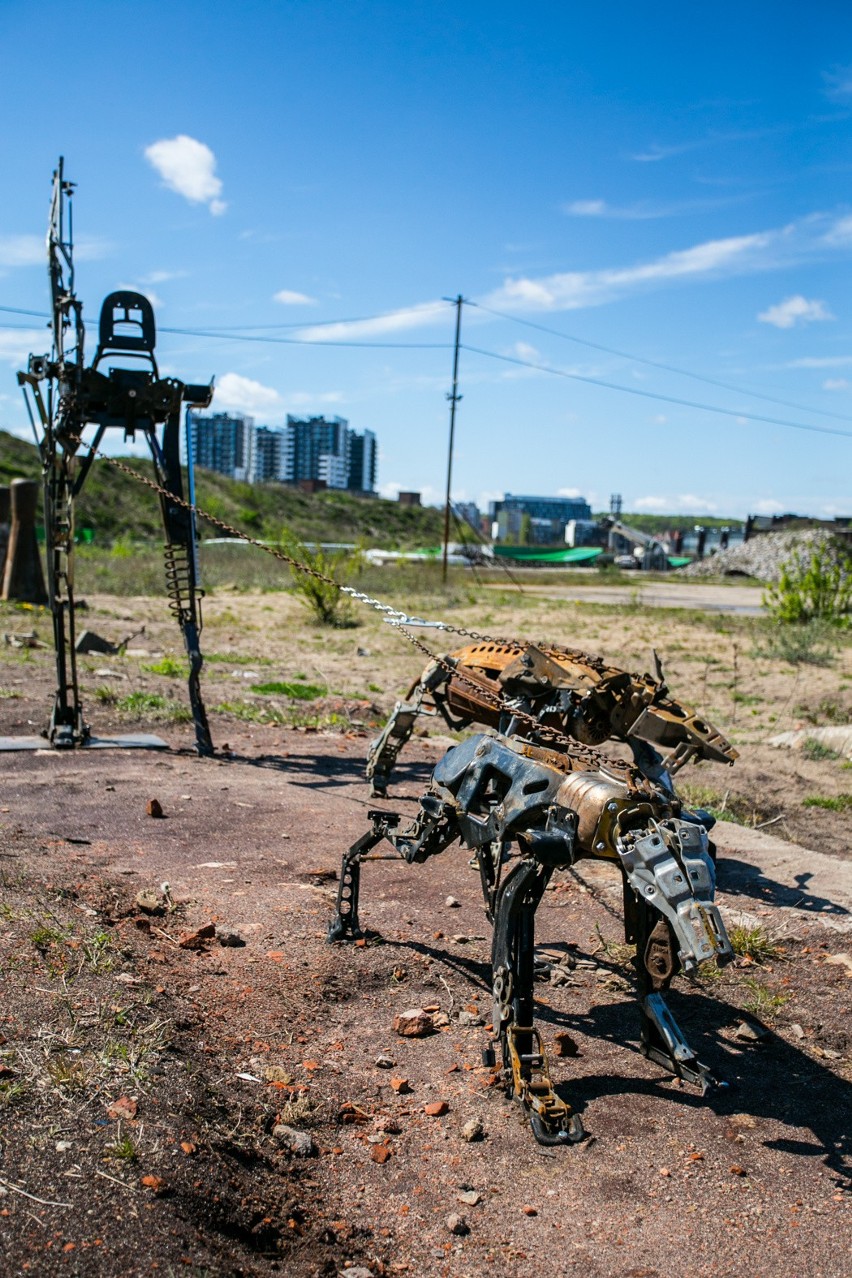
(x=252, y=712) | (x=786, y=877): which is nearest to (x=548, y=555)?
(x=252, y=712)

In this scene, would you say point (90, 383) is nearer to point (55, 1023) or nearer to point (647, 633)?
point (55, 1023)

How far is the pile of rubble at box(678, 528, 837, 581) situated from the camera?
56141mm

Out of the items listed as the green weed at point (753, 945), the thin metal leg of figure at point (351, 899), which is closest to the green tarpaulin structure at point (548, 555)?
the green weed at point (753, 945)

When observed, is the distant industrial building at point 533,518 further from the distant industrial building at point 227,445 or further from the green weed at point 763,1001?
the green weed at point 763,1001

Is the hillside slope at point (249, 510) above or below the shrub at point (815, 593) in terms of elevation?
above

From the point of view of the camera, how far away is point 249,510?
71.0 meters

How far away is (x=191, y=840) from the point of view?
779 cm

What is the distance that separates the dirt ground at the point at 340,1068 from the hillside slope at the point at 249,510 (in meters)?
43.6

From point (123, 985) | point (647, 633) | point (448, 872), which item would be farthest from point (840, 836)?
point (647, 633)

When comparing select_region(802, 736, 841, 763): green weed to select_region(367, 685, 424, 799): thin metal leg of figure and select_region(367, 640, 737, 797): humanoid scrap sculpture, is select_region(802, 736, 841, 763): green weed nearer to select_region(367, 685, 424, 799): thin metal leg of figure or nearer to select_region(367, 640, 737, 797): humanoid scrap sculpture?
select_region(367, 640, 737, 797): humanoid scrap sculpture

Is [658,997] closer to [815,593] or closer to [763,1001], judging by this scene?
[763,1001]

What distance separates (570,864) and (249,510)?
224 ft

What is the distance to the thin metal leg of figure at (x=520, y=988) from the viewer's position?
4605mm

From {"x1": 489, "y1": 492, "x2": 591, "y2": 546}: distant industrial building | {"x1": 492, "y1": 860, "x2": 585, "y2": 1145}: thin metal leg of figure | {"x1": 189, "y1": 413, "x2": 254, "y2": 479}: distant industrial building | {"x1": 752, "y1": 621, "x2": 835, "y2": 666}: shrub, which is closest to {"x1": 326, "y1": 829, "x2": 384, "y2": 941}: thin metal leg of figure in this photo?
{"x1": 492, "y1": 860, "x2": 585, "y2": 1145}: thin metal leg of figure
